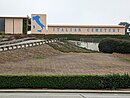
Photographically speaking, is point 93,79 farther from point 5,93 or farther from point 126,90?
point 5,93

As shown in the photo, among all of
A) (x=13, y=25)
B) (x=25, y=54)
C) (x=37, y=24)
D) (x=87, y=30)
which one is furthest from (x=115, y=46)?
(x=13, y=25)

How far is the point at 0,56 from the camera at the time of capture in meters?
27.4

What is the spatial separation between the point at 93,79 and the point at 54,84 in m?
2.10

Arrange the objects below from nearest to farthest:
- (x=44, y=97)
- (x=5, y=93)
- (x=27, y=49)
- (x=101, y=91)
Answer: (x=44, y=97), (x=5, y=93), (x=101, y=91), (x=27, y=49)

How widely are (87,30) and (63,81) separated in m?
60.4

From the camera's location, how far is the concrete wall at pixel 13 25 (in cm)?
7719

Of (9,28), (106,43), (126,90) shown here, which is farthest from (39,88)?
(9,28)

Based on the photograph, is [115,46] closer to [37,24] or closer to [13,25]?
[37,24]

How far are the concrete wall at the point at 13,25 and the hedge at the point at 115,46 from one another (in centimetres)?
3834

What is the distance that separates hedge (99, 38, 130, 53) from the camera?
136 feet

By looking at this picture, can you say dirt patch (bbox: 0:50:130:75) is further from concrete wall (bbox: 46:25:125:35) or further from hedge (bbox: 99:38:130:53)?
concrete wall (bbox: 46:25:125:35)

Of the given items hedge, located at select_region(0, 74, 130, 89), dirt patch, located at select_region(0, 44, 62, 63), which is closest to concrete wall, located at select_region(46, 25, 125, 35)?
dirt patch, located at select_region(0, 44, 62, 63)

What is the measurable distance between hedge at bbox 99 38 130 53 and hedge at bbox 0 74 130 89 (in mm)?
26341

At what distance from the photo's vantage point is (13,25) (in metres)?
77.7
